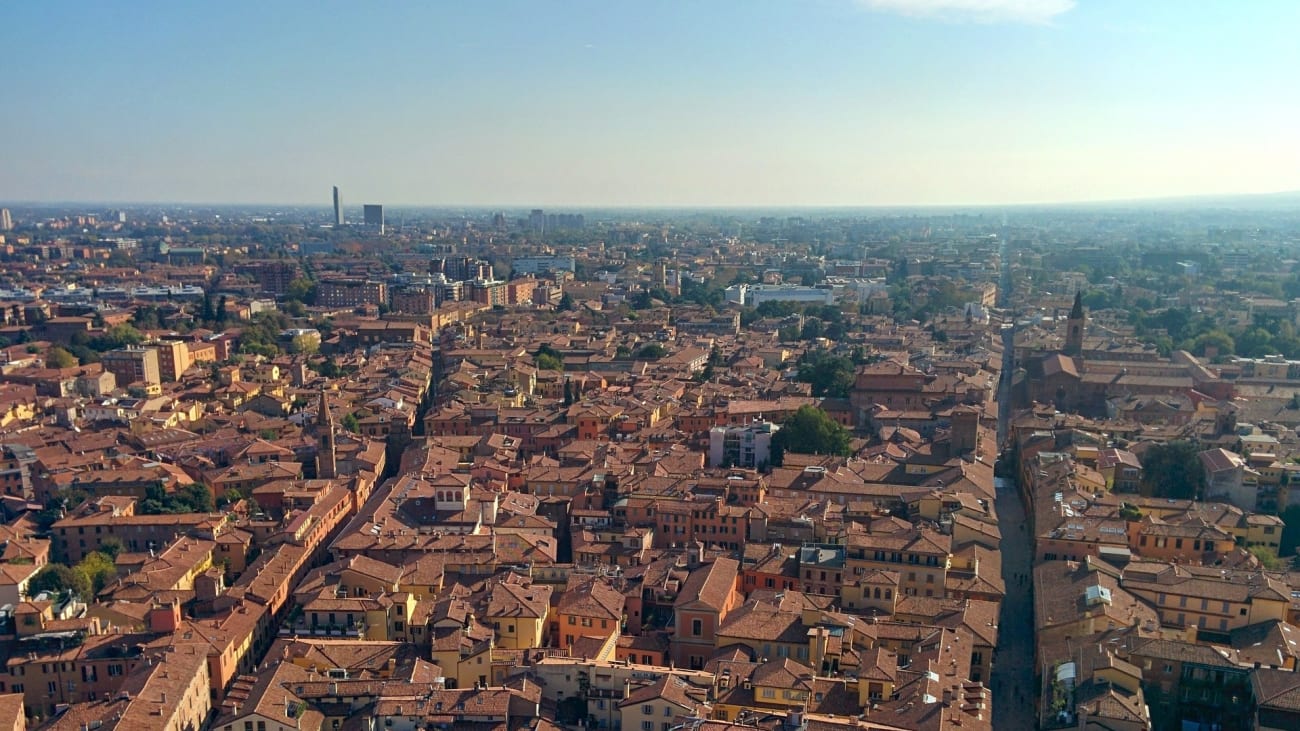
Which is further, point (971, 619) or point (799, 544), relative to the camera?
point (799, 544)

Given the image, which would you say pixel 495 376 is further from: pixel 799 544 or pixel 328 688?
pixel 328 688

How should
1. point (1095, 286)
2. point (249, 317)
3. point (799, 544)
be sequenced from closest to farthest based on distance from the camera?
point (799, 544), point (249, 317), point (1095, 286)

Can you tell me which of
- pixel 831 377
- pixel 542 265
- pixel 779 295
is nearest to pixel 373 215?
pixel 542 265

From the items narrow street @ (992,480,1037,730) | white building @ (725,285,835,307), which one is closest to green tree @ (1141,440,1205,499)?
narrow street @ (992,480,1037,730)

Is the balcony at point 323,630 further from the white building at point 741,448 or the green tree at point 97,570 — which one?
the white building at point 741,448

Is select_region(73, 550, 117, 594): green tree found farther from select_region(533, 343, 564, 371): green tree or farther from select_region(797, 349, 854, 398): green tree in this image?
select_region(797, 349, 854, 398): green tree

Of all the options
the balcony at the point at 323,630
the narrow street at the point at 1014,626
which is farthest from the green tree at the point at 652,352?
the balcony at the point at 323,630

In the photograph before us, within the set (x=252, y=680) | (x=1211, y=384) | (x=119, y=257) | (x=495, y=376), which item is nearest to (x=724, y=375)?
(x=495, y=376)

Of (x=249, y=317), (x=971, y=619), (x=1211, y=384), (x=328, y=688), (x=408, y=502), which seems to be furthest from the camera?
(x=249, y=317)
